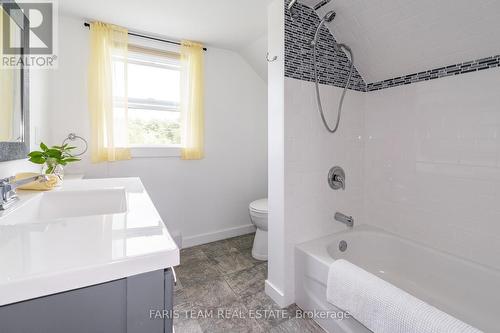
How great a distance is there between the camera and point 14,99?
1.16 meters

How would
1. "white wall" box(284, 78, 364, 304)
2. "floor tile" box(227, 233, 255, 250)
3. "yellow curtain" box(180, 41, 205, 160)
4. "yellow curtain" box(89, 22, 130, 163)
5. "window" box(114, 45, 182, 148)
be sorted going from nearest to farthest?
"white wall" box(284, 78, 364, 304) → "yellow curtain" box(89, 22, 130, 163) → "window" box(114, 45, 182, 148) → "yellow curtain" box(180, 41, 205, 160) → "floor tile" box(227, 233, 255, 250)

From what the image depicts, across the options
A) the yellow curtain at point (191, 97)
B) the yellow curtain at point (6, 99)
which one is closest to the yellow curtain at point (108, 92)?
the yellow curtain at point (191, 97)

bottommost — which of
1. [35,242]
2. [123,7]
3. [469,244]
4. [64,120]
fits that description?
[469,244]

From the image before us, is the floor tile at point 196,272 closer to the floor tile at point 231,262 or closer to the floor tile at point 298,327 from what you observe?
the floor tile at point 231,262

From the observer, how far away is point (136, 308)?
527mm

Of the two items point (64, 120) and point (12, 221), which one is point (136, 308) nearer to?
point (12, 221)

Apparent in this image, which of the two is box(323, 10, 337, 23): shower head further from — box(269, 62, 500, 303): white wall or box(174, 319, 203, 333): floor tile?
box(174, 319, 203, 333): floor tile

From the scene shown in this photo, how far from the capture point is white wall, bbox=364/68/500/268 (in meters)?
1.36

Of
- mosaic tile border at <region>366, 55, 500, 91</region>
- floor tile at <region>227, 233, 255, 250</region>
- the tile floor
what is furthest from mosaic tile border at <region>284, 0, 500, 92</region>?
floor tile at <region>227, 233, 255, 250</region>

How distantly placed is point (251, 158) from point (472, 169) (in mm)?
2028

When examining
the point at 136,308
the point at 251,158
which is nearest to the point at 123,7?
the point at 251,158

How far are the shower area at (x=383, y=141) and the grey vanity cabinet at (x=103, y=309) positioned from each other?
1102 mm

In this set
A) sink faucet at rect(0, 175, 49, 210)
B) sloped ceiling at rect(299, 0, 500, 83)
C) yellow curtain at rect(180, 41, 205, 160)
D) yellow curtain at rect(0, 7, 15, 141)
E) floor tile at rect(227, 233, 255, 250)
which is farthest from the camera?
Answer: floor tile at rect(227, 233, 255, 250)

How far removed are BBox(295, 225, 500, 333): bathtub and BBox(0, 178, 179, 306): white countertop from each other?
3.65 feet
